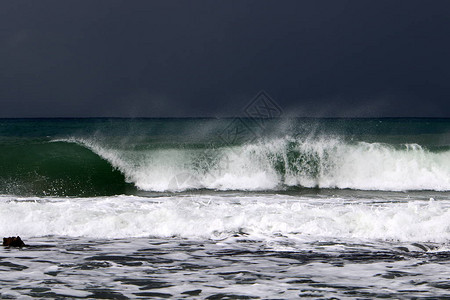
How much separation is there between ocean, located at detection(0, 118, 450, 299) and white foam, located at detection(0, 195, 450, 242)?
1.1 inches

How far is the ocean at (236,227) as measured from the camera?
20.2 feet

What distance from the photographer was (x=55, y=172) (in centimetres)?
1800

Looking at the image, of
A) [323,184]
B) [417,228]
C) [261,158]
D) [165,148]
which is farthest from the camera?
[165,148]

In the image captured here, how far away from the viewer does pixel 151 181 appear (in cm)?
1692

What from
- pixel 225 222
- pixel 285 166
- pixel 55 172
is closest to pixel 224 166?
pixel 285 166

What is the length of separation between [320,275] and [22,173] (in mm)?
13528

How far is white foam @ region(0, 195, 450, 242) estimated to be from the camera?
898cm

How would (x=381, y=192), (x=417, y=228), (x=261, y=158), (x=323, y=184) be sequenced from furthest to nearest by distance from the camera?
1. (x=261, y=158)
2. (x=323, y=184)
3. (x=381, y=192)
4. (x=417, y=228)

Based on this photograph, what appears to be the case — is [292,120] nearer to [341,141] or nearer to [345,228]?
[341,141]

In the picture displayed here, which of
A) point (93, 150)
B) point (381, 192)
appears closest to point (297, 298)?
point (381, 192)

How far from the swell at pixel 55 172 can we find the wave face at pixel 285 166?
0.52 meters

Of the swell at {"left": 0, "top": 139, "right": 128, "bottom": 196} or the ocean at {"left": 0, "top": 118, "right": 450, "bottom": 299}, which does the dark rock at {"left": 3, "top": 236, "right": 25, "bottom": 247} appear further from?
the swell at {"left": 0, "top": 139, "right": 128, "bottom": 196}

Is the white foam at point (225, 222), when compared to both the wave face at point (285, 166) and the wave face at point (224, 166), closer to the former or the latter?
the wave face at point (224, 166)

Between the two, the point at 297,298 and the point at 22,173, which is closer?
the point at 297,298
